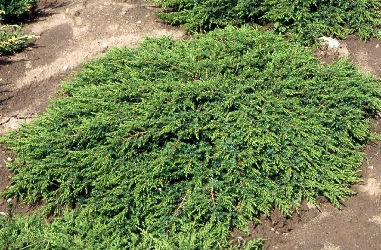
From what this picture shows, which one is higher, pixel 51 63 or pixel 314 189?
pixel 51 63

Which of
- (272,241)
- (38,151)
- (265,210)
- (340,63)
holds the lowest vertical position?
(272,241)

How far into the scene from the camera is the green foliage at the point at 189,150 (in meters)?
4.64

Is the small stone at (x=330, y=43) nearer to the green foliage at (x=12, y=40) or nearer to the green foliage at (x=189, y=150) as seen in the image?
the green foliage at (x=189, y=150)

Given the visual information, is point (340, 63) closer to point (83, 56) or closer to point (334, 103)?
point (334, 103)

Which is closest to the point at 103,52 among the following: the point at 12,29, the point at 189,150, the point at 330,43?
the point at 12,29

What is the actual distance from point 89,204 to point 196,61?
2.03 meters

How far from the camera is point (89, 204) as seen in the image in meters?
4.78

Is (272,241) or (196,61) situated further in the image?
(196,61)

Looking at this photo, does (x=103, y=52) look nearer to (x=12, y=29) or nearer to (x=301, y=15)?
(x=12, y=29)

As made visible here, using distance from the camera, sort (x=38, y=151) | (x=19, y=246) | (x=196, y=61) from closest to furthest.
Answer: (x=19, y=246) < (x=38, y=151) < (x=196, y=61)

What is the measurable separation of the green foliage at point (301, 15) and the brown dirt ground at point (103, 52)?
237mm

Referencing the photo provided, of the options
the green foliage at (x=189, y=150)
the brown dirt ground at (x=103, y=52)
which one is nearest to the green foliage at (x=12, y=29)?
the brown dirt ground at (x=103, y=52)

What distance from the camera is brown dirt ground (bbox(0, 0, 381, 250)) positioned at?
4777mm

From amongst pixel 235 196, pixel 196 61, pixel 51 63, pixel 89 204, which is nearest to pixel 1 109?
pixel 51 63
